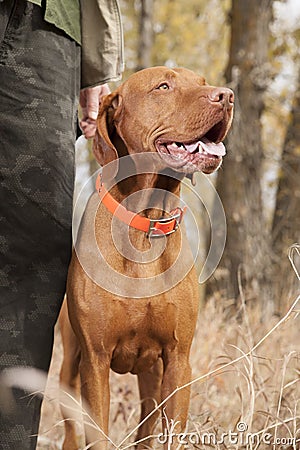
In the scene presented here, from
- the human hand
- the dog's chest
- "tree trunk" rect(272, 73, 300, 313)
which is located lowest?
"tree trunk" rect(272, 73, 300, 313)

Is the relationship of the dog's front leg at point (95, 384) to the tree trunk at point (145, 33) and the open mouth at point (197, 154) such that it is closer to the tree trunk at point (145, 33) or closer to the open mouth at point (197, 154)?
the open mouth at point (197, 154)

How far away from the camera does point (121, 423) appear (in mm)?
3830

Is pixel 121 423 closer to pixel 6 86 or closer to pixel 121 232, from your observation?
pixel 121 232

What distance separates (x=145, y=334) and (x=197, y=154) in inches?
27.6

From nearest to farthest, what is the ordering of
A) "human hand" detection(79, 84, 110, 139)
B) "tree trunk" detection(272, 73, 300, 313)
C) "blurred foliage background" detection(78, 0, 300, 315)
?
"human hand" detection(79, 84, 110, 139) < "blurred foliage background" detection(78, 0, 300, 315) < "tree trunk" detection(272, 73, 300, 313)

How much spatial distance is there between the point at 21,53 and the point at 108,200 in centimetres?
64

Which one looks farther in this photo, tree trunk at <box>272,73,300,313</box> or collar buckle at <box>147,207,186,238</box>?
A: tree trunk at <box>272,73,300,313</box>

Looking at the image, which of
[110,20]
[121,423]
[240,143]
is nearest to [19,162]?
[110,20]

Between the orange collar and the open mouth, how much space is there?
25 centimetres

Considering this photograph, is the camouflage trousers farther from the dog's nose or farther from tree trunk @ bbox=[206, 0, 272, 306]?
tree trunk @ bbox=[206, 0, 272, 306]

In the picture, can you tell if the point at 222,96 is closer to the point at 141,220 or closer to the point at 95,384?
the point at 141,220

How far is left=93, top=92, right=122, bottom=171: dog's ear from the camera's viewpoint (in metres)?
2.92

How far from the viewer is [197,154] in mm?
2705

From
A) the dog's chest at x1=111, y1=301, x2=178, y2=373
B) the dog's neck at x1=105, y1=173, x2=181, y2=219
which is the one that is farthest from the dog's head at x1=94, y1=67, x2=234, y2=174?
the dog's chest at x1=111, y1=301, x2=178, y2=373
